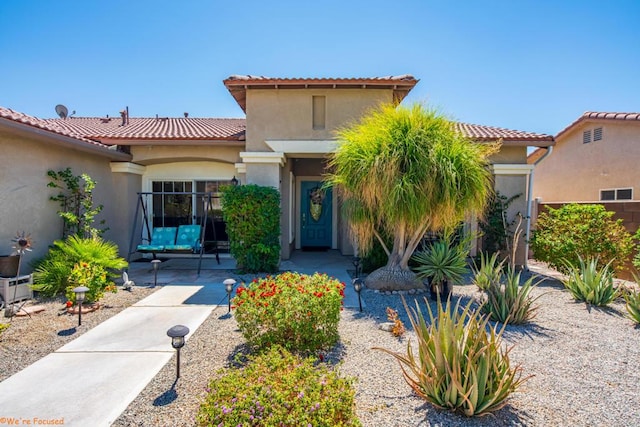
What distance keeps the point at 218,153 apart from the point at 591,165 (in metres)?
15.0

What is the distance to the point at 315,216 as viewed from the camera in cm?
1312

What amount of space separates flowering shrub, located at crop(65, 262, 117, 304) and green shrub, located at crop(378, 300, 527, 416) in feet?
19.6

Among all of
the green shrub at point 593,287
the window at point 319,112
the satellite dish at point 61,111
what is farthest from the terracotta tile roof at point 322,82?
the satellite dish at point 61,111

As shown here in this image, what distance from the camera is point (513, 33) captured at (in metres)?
9.99

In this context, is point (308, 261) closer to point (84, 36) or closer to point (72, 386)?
point (72, 386)

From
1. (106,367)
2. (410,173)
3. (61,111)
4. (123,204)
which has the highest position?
(61,111)

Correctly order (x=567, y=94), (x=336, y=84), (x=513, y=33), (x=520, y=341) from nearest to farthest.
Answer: (x=520, y=341) < (x=336, y=84) < (x=513, y=33) < (x=567, y=94)

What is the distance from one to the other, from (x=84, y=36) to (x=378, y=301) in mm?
11545

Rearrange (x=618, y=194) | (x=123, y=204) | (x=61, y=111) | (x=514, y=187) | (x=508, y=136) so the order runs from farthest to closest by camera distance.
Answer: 1. (x=61, y=111)
2. (x=618, y=194)
3. (x=123, y=204)
4. (x=514, y=187)
5. (x=508, y=136)

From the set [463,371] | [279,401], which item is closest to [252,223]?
[279,401]

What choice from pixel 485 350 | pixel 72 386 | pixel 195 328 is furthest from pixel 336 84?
pixel 72 386

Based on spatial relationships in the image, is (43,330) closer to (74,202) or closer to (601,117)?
(74,202)

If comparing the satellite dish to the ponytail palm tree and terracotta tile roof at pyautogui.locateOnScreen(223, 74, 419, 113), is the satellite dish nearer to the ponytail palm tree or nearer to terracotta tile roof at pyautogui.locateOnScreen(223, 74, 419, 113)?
terracotta tile roof at pyautogui.locateOnScreen(223, 74, 419, 113)

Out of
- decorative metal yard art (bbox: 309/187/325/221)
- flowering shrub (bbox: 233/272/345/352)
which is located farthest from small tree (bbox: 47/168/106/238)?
decorative metal yard art (bbox: 309/187/325/221)
